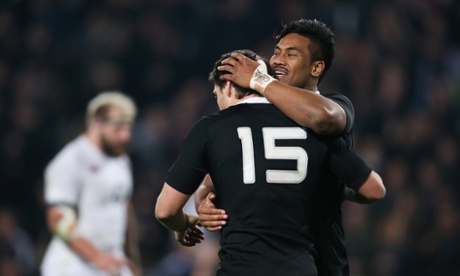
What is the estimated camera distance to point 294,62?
3.63 metres

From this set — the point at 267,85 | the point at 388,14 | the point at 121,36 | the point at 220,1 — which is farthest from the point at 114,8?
the point at 267,85

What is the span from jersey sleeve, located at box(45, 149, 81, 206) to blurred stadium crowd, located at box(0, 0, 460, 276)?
2.88 m

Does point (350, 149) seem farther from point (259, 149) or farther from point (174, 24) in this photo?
point (174, 24)

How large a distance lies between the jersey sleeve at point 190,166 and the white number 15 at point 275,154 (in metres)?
0.15

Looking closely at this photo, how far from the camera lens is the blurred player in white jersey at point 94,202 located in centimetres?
582

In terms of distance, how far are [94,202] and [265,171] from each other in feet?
9.22

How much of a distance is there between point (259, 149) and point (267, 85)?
0.25 metres

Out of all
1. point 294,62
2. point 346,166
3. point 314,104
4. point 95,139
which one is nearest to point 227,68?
point 294,62

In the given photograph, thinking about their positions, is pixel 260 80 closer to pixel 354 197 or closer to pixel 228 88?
pixel 228 88

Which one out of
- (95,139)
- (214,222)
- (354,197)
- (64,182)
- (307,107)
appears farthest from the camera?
(95,139)

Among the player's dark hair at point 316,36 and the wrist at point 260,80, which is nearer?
the wrist at point 260,80

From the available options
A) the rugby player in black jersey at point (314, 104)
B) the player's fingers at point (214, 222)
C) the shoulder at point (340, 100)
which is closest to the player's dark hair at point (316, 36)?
the rugby player in black jersey at point (314, 104)

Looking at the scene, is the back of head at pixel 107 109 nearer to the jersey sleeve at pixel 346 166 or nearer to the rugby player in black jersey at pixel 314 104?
the rugby player in black jersey at pixel 314 104

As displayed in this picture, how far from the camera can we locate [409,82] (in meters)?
9.99
